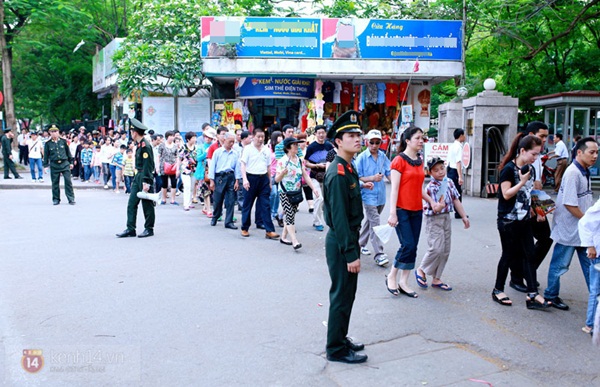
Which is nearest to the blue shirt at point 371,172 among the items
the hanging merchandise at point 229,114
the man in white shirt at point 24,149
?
the hanging merchandise at point 229,114

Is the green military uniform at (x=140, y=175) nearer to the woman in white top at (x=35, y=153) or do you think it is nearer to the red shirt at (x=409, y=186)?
the red shirt at (x=409, y=186)

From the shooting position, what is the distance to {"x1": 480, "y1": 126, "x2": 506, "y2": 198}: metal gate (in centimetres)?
1590

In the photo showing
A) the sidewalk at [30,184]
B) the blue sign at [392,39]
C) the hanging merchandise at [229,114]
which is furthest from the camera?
the hanging merchandise at [229,114]

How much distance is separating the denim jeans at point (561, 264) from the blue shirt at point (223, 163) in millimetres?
6357

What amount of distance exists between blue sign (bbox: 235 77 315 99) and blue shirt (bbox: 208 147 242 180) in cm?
996

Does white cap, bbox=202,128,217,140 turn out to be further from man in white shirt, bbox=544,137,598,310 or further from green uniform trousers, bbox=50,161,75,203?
man in white shirt, bbox=544,137,598,310

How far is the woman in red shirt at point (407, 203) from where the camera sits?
6.63 metres

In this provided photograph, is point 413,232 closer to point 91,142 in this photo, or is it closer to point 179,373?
point 179,373

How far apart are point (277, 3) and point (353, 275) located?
89.4ft

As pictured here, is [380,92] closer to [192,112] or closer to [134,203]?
[192,112]

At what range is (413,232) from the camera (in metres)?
6.77

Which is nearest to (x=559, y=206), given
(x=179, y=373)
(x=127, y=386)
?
(x=179, y=373)

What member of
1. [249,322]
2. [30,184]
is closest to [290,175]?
[249,322]

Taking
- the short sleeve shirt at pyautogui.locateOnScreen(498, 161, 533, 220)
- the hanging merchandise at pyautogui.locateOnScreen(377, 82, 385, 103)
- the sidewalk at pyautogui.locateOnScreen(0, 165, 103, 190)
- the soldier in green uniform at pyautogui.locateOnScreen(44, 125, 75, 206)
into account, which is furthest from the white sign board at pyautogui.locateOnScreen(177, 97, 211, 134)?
the short sleeve shirt at pyautogui.locateOnScreen(498, 161, 533, 220)
